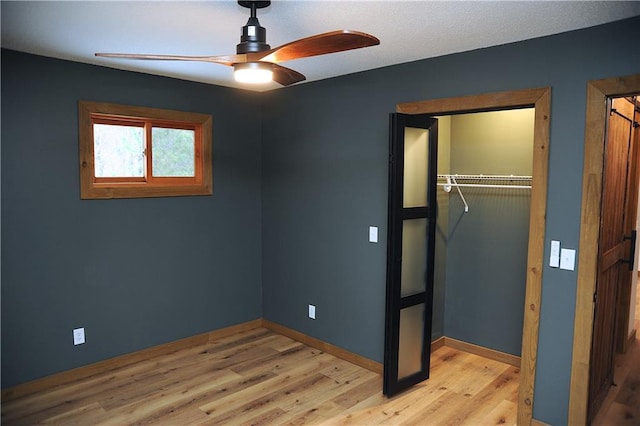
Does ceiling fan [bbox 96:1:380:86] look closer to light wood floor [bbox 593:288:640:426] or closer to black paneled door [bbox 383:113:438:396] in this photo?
black paneled door [bbox 383:113:438:396]

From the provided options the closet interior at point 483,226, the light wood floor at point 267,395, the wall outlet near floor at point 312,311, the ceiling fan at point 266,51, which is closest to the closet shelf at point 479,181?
the closet interior at point 483,226

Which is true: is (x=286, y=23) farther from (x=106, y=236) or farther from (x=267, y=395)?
(x=267, y=395)

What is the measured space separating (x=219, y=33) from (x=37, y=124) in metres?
1.58

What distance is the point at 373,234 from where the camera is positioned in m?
3.74

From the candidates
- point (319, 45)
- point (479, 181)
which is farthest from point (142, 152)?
point (479, 181)

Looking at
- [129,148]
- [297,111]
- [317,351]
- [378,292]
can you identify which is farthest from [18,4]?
[317,351]

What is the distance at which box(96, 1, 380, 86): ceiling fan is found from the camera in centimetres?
178

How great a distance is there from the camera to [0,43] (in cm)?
291

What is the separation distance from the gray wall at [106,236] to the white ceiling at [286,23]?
0.45 meters

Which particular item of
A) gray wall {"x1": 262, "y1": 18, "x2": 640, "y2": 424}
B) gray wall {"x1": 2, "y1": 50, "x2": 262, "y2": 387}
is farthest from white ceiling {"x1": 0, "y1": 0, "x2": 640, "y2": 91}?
gray wall {"x1": 2, "y1": 50, "x2": 262, "y2": 387}

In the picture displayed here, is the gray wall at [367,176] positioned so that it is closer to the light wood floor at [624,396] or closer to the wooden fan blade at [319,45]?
the light wood floor at [624,396]

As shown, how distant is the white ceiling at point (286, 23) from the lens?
221 cm

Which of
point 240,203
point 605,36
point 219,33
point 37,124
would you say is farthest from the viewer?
point 240,203

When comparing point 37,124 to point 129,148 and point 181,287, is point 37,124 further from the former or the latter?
point 181,287
